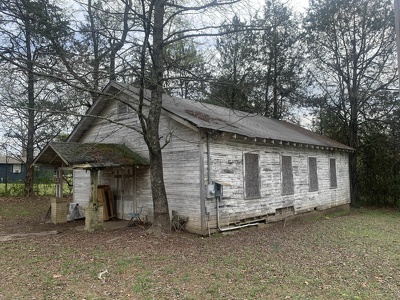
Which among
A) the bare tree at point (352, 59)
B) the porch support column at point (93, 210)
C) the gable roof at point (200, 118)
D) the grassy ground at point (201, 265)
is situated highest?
the bare tree at point (352, 59)

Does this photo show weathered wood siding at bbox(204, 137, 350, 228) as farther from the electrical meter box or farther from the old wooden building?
the electrical meter box

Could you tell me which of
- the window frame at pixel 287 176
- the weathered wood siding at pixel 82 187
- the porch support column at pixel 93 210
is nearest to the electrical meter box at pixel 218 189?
the porch support column at pixel 93 210

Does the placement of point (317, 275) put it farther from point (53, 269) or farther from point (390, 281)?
point (53, 269)

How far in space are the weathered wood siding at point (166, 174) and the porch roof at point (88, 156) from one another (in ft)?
1.94

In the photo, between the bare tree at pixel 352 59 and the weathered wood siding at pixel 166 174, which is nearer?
the weathered wood siding at pixel 166 174

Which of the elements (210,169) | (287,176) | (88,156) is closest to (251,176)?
(210,169)

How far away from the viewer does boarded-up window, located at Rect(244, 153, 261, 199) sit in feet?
34.2

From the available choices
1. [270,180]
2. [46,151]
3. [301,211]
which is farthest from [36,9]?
[301,211]

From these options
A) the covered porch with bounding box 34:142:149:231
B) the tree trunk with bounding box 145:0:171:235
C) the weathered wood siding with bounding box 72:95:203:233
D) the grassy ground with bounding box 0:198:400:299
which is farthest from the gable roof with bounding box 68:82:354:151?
the grassy ground with bounding box 0:198:400:299

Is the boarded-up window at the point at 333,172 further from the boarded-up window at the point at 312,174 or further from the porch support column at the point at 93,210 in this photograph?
the porch support column at the point at 93,210

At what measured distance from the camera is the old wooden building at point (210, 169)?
9102 mm

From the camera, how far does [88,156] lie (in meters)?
9.50

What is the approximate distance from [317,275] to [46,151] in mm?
8943

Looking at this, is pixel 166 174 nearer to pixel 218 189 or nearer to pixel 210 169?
pixel 210 169
